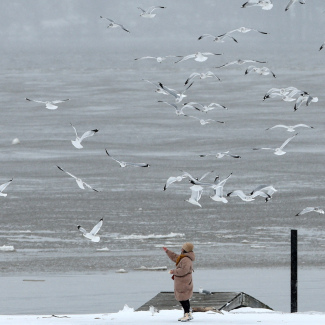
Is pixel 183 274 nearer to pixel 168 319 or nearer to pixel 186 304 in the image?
pixel 186 304

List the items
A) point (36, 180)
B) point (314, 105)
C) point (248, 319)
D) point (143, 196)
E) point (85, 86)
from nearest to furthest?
point (248, 319)
point (143, 196)
point (36, 180)
point (314, 105)
point (85, 86)

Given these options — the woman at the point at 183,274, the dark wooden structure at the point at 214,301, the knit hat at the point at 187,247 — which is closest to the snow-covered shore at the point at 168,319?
the woman at the point at 183,274

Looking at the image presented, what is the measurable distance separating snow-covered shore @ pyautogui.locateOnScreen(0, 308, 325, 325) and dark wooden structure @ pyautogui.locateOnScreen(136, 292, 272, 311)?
0.40 m

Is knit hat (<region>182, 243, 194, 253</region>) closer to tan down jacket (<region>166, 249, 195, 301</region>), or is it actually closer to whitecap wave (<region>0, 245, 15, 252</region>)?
tan down jacket (<region>166, 249, 195, 301</region>)

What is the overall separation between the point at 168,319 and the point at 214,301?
1048 mm

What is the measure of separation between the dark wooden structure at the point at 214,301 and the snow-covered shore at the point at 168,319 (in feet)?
1.32

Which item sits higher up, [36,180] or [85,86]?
[85,86]

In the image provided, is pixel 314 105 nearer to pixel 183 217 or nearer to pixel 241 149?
pixel 241 149

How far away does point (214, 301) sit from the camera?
9320 mm

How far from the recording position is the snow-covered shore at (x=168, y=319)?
319 inches

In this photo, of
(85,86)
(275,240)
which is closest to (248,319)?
(275,240)

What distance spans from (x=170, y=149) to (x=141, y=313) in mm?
12860

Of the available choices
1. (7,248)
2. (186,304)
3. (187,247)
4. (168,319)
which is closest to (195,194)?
(7,248)

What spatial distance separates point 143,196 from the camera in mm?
16141
